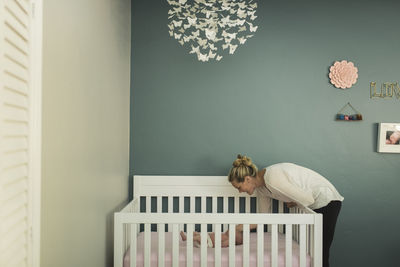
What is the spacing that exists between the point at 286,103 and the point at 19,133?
2.29m

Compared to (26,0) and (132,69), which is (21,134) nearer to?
(26,0)

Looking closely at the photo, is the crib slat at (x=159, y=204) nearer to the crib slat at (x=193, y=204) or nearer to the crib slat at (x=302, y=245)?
the crib slat at (x=193, y=204)

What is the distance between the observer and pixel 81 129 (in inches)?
72.0

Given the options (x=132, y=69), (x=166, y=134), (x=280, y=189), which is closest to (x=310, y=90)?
(x=280, y=189)

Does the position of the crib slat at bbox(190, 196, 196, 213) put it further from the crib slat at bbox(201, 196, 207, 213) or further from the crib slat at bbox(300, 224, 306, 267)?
the crib slat at bbox(300, 224, 306, 267)

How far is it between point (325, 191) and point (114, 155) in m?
1.47

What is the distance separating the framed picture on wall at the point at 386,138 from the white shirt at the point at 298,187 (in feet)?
2.49

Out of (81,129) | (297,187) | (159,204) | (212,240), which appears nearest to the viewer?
(81,129)

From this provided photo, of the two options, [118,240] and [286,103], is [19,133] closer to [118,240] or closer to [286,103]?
[118,240]

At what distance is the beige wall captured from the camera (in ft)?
4.76

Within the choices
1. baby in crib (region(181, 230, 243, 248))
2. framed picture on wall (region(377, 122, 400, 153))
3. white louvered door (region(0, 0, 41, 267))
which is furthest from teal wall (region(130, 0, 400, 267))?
white louvered door (region(0, 0, 41, 267))

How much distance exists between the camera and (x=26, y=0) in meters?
1.24

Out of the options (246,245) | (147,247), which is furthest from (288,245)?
(147,247)

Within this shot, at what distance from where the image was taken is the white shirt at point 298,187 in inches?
95.8
